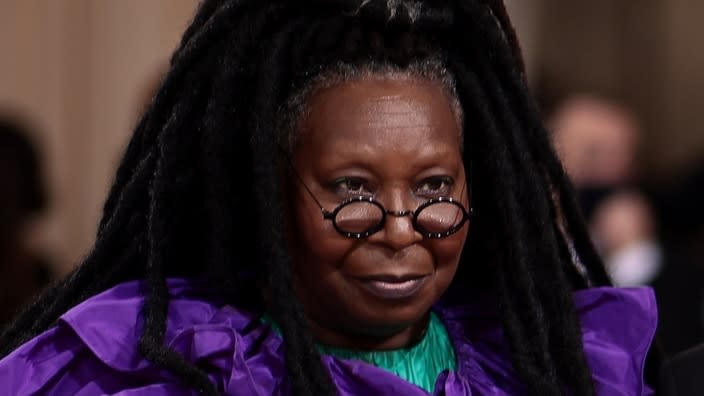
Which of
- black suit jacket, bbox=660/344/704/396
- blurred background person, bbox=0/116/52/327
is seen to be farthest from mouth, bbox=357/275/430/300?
blurred background person, bbox=0/116/52/327

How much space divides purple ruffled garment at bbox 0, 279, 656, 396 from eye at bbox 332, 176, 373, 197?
20 cm

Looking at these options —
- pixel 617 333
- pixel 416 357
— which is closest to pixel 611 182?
pixel 617 333

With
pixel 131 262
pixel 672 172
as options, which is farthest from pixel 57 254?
pixel 131 262

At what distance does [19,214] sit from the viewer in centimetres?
359

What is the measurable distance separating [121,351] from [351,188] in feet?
1.09

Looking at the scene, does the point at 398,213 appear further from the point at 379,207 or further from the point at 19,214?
the point at 19,214

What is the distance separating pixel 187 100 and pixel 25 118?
2.39 metres

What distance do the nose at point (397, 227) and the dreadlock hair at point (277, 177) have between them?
121 mm

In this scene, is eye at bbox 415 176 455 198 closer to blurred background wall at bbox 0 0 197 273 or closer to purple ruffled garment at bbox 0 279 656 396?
purple ruffled garment at bbox 0 279 656 396

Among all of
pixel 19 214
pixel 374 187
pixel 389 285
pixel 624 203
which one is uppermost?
pixel 374 187

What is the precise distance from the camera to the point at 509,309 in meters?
2.04

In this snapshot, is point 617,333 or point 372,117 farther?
point 617,333

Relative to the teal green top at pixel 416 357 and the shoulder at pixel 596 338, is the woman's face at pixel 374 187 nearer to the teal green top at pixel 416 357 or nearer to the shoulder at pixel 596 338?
the teal green top at pixel 416 357

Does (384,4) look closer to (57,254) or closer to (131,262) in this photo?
(131,262)
